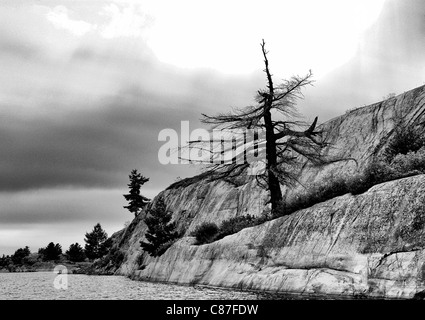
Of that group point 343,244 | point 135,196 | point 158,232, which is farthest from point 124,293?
point 135,196

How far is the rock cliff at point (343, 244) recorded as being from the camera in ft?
39.4

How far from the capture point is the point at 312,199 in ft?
59.7

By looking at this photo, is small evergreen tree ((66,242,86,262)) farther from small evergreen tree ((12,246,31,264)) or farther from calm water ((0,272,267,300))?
calm water ((0,272,267,300))

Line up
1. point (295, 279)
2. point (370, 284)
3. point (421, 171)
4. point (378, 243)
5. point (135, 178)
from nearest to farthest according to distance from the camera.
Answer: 1. point (370, 284)
2. point (378, 243)
3. point (421, 171)
4. point (295, 279)
5. point (135, 178)

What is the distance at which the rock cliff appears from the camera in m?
12.0

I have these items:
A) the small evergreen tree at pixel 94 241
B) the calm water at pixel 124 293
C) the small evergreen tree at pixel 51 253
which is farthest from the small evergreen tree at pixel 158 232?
the small evergreen tree at pixel 51 253

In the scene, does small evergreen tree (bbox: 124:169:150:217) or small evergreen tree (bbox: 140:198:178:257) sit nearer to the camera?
small evergreen tree (bbox: 140:198:178:257)

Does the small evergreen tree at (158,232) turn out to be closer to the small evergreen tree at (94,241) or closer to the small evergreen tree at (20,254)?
the small evergreen tree at (94,241)

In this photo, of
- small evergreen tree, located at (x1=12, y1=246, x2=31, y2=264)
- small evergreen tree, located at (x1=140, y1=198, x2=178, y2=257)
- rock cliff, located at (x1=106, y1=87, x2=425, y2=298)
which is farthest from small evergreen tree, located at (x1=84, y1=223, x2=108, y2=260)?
rock cliff, located at (x1=106, y1=87, x2=425, y2=298)

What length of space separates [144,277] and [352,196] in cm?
2120

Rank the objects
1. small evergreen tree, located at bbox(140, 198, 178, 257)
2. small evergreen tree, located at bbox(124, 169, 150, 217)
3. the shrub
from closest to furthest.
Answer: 1. the shrub
2. small evergreen tree, located at bbox(140, 198, 178, 257)
3. small evergreen tree, located at bbox(124, 169, 150, 217)

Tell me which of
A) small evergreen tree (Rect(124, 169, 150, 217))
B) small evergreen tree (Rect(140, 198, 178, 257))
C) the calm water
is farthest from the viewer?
small evergreen tree (Rect(124, 169, 150, 217))

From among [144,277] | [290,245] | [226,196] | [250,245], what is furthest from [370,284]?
[226,196]
